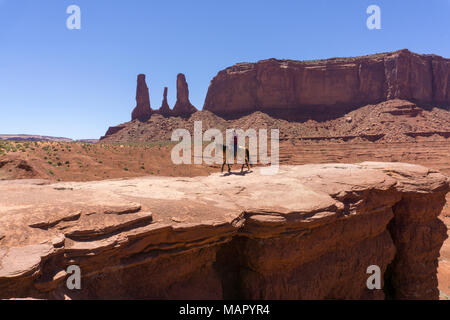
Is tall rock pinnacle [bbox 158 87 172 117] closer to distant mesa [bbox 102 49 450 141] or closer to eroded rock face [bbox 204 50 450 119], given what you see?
distant mesa [bbox 102 49 450 141]

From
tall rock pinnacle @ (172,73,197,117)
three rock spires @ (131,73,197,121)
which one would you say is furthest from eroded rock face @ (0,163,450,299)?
three rock spires @ (131,73,197,121)

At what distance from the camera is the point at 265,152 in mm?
45312

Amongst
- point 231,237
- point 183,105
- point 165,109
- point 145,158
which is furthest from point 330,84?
point 231,237

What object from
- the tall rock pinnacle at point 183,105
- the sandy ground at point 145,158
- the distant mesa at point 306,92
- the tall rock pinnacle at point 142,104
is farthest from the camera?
the tall rock pinnacle at point 142,104

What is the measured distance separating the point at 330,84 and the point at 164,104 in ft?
143

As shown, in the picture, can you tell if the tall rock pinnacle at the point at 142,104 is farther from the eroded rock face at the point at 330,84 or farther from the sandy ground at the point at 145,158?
the sandy ground at the point at 145,158

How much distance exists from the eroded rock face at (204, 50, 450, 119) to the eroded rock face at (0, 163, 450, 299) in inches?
2480

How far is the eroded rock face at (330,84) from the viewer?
6812 centimetres

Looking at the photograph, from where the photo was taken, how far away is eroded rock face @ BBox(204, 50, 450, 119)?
224 feet

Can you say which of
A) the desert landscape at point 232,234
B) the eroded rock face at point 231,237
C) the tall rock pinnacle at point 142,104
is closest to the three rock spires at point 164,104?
the tall rock pinnacle at point 142,104

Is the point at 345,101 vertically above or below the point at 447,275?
above
